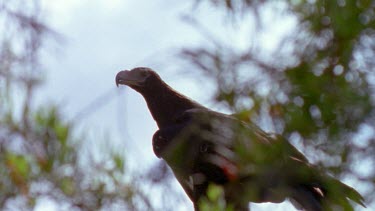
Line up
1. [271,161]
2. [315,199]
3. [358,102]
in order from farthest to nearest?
[315,199]
[271,161]
[358,102]

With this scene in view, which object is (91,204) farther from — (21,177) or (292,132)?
(292,132)

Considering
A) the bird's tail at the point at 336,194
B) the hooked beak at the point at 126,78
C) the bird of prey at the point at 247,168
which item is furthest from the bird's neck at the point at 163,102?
the bird's tail at the point at 336,194

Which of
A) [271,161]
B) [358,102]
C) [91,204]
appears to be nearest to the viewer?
[358,102]

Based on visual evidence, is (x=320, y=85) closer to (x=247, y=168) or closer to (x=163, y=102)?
(x=247, y=168)

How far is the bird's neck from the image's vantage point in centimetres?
484

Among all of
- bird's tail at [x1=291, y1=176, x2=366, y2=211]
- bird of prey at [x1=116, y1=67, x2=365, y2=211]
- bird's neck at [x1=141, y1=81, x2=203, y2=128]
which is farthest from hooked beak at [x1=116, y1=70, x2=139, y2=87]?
bird's tail at [x1=291, y1=176, x2=366, y2=211]

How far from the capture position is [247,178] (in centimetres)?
249

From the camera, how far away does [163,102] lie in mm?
4930

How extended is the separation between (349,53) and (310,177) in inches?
14.6

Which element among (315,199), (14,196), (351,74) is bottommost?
(14,196)

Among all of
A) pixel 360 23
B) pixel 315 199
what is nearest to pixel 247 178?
pixel 360 23

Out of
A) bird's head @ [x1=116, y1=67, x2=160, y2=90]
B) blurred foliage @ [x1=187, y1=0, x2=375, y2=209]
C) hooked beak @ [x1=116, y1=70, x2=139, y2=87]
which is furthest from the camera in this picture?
bird's head @ [x1=116, y1=67, x2=160, y2=90]

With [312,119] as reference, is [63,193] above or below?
below

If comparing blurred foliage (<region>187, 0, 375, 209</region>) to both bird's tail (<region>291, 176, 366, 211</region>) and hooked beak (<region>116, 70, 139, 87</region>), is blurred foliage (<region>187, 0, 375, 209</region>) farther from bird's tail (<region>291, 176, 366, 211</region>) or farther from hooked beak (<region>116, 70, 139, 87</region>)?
hooked beak (<region>116, 70, 139, 87</region>)
